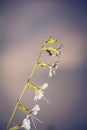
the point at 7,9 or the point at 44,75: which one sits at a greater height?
the point at 7,9

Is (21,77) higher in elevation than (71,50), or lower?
lower

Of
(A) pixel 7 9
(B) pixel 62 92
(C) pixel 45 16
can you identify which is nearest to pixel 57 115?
(B) pixel 62 92

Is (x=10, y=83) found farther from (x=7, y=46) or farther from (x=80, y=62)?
(x=80, y=62)

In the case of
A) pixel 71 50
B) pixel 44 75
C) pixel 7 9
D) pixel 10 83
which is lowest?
pixel 10 83

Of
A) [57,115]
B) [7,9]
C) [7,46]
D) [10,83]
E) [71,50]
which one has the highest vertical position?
[7,9]

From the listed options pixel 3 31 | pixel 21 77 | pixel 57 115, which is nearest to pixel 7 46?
pixel 3 31

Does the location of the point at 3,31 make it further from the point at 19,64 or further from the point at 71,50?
the point at 71,50
